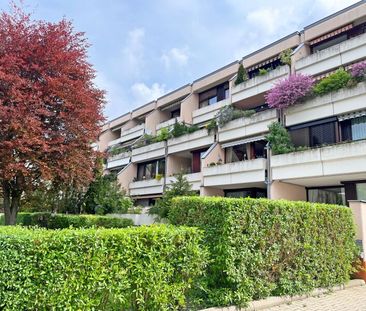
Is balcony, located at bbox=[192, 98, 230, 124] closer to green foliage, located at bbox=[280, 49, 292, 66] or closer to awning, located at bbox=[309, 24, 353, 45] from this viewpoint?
green foliage, located at bbox=[280, 49, 292, 66]

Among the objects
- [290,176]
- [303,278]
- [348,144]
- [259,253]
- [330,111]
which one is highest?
[330,111]

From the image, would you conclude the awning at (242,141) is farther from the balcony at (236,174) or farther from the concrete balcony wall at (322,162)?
the concrete balcony wall at (322,162)

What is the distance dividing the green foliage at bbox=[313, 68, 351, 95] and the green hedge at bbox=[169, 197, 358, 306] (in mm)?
11444

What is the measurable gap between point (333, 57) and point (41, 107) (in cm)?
1750

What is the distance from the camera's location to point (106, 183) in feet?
90.1

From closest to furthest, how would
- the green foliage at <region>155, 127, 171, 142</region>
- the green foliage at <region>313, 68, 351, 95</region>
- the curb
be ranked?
the curb
the green foliage at <region>313, 68, 351, 95</region>
the green foliage at <region>155, 127, 171, 142</region>

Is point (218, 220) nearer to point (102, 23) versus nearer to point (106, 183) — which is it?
point (102, 23)

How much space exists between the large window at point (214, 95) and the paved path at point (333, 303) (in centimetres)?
2226

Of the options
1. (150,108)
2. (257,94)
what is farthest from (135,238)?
(150,108)

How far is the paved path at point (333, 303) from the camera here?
7227mm

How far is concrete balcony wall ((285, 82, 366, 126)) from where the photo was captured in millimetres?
17609

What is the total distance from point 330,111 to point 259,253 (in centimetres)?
1437

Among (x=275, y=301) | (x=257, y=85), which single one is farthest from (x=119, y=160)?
(x=275, y=301)

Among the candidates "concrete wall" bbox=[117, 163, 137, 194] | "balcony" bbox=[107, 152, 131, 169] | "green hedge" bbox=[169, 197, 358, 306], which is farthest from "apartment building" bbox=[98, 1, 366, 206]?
"green hedge" bbox=[169, 197, 358, 306]
